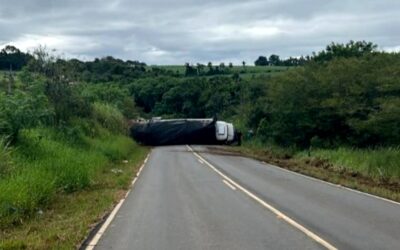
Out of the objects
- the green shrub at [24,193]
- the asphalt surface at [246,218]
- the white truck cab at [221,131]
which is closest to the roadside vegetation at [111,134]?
the green shrub at [24,193]

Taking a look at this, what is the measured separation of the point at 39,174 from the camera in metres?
16.2

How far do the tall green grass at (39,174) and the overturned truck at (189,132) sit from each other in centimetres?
2977

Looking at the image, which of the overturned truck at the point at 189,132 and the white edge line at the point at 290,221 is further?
the overturned truck at the point at 189,132

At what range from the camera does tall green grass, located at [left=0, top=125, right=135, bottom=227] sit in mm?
12969

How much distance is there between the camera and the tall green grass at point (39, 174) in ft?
42.5

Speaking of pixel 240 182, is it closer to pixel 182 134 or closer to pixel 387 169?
pixel 387 169

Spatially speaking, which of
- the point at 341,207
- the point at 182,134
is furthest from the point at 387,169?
the point at 182,134

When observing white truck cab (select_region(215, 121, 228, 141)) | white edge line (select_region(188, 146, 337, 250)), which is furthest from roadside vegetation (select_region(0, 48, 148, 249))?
white truck cab (select_region(215, 121, 228, 141))

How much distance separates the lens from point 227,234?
35.8 feet

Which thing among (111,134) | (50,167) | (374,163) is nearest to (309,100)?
(111,134)

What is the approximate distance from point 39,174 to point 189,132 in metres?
43.0

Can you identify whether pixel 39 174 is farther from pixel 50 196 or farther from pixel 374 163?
pixel 374 163

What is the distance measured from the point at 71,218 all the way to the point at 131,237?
3062 millimetres

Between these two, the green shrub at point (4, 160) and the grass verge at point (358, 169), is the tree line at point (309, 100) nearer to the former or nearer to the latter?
the green shrub at point (4, 160)
